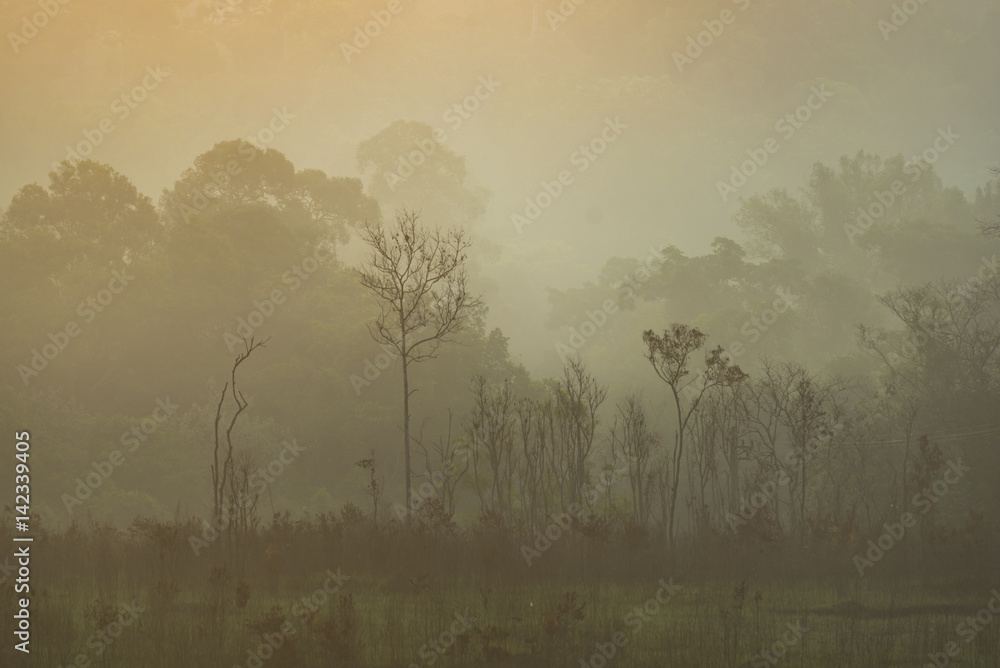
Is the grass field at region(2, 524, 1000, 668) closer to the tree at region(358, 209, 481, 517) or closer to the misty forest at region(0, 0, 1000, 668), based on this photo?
the misty forest at region(0, 0, 1000, 668)

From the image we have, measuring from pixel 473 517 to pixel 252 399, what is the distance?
53.1 feet

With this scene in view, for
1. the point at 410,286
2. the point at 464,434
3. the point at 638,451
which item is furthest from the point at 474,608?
the point at 464,434

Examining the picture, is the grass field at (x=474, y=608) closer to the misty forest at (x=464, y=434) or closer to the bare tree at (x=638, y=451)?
the misty forest at (x=464, y=434)

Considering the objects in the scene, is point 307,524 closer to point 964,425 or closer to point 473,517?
point 473,517

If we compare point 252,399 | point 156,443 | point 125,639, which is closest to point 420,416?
point 252,399

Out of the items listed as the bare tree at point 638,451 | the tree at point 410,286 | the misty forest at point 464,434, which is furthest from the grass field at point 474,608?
the tree at point 410,286

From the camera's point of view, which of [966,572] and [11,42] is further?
[11,42]

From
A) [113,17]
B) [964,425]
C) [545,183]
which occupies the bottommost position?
[964,425]

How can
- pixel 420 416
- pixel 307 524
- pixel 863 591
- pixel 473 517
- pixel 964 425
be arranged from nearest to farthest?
pixel 863 591, pixel 307 524, pixel 473 517, pixel 964 425, pixel 420 416

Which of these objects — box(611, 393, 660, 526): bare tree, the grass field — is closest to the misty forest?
the grass field

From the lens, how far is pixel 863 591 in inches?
702

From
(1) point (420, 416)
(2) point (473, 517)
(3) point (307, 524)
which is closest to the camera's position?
(3) point (307, 524)

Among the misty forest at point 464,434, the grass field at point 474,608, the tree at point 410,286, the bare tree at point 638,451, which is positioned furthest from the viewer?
the bare tree at point 638,451

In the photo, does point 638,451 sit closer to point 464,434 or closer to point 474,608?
point 474,608
